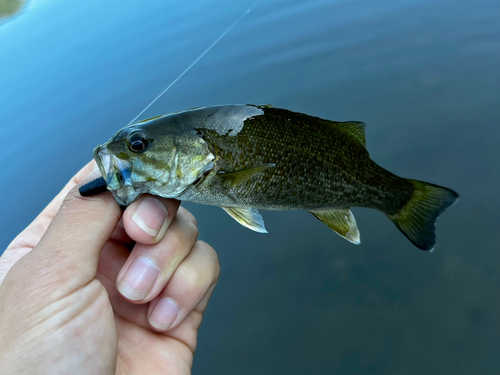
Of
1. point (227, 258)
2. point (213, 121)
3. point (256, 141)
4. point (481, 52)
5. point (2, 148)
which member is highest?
point (213, 121)

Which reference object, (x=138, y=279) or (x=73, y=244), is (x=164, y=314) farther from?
(x=73, y=244)

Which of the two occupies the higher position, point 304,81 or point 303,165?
point 303,165

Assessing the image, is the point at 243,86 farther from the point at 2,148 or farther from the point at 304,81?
the point at 2,148

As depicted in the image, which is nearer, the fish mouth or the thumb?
the thumb

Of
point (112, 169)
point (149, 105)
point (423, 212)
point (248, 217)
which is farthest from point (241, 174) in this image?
point (149, 105)

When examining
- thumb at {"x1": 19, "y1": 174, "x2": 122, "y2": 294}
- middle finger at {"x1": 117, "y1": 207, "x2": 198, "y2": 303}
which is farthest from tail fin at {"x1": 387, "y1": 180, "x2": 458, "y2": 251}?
thumb at {"x1": 19, "y1": 174, "x2": 122, "y2": 294}

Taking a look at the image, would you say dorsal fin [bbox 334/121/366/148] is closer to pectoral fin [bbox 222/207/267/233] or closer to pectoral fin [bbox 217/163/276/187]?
pectoral fin [bbox 217/163/276/187]

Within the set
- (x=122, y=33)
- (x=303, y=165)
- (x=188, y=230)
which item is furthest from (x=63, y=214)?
(x=122, y=33)
